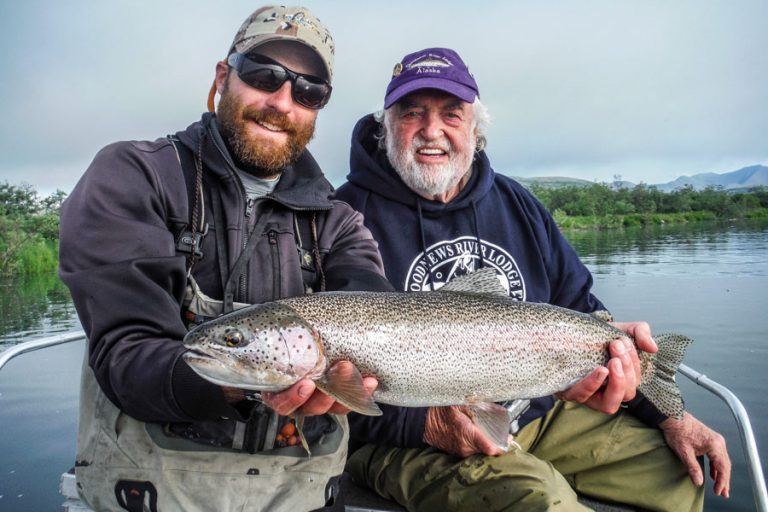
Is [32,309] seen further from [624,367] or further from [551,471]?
[624,367]

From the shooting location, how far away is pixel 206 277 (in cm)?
290

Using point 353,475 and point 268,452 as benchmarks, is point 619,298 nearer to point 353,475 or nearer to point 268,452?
point 353,475

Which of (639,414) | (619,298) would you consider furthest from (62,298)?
(639,414)

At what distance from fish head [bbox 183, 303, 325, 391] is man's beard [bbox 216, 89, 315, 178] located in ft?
3.45

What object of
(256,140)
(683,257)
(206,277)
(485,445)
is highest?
(256,140)

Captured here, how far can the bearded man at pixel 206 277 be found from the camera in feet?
8.13

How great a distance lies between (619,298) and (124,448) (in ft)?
60.8

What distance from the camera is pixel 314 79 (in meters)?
3.51

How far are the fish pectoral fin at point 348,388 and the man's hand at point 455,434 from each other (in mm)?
876

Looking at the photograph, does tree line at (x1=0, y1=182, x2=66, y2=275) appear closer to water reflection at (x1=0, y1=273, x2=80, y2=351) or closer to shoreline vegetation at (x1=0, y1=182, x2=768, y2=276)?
water reflection at (x1=0, y1=273, x2=80, y2=351)

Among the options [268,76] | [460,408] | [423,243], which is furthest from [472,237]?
[268,76]

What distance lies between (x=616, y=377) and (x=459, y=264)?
1.52 m

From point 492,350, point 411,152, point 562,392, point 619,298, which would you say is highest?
point 411,152

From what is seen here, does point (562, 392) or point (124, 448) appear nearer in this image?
point (124, 448)
